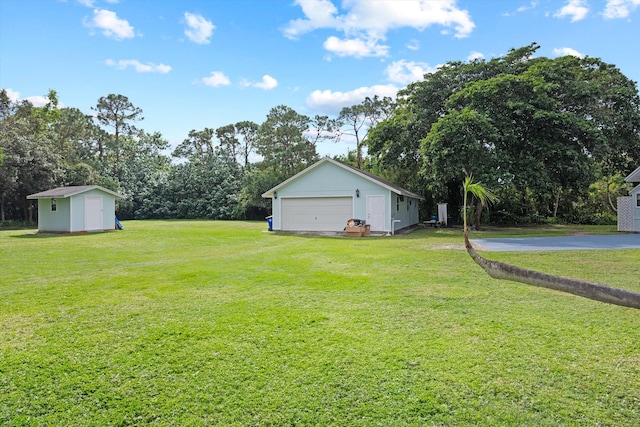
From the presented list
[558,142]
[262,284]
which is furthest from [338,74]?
[262,284]

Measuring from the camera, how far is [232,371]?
3467 mm

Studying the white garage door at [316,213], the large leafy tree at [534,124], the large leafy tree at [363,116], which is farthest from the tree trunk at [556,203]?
the large leafy tree at [363,116]

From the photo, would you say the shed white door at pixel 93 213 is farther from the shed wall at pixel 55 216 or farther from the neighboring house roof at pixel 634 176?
the neighboring house roof at pixel 634 176

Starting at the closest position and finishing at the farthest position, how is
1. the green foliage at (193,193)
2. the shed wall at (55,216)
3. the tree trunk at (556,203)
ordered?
the shed wall at (55,216) < the tree trunk at (556,203) < the green foliage at (193,193)

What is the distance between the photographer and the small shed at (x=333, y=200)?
18.3 m

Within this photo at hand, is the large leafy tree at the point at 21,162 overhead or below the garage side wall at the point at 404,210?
overhead

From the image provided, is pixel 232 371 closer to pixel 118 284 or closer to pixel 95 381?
pixel 95 381

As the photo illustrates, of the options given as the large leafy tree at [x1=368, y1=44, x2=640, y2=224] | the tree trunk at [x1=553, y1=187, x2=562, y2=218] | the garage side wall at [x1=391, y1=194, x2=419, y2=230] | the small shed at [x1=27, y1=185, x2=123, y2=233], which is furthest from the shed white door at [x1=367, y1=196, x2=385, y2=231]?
the tree trunk at [x1=553, y1=187, x2=562, y2=218]

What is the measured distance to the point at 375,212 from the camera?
18.3 metres

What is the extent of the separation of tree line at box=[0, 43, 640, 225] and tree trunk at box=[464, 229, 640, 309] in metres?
16.2

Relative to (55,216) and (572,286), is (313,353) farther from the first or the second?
(55,216)

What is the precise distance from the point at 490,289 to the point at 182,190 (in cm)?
3621

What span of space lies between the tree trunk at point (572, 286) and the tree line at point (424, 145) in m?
16.2

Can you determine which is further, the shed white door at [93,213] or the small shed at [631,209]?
the shed white door at [93,213]
